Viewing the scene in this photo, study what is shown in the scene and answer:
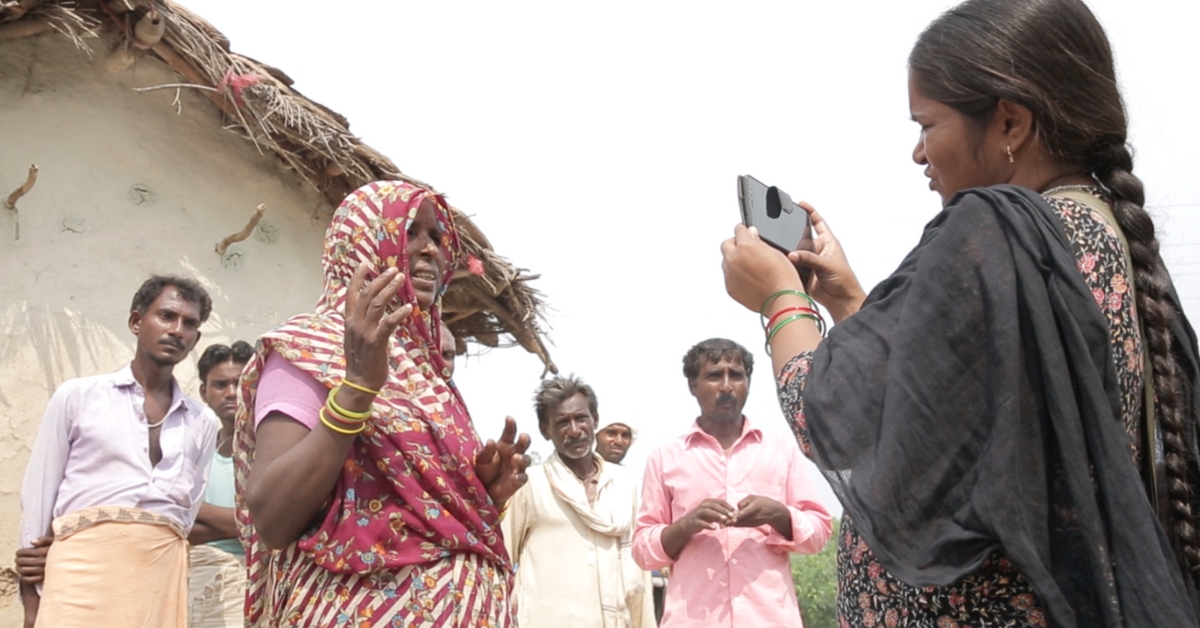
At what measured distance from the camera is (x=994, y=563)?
1503 mm

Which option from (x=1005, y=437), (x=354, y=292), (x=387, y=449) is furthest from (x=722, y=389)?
(x=1005, y=437)

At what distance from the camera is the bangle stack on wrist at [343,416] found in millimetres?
2338

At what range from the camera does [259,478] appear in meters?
2.43

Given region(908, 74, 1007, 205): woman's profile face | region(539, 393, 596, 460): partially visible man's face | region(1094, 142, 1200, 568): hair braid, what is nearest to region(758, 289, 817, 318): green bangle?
region(908, 74, 1007, 205): woman's profile face

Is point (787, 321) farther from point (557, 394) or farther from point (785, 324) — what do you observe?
point (557, 394)

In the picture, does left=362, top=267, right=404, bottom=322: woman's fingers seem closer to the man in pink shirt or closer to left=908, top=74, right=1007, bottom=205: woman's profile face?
left=908, top=74, right=1007, bottom=205: woman's profile face

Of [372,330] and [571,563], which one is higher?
[372,330]

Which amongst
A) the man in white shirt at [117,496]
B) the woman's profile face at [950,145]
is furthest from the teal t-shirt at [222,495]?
the woman's profile face at [950,145]

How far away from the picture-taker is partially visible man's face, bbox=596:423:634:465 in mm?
8203

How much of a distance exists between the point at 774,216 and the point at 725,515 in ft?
9.23

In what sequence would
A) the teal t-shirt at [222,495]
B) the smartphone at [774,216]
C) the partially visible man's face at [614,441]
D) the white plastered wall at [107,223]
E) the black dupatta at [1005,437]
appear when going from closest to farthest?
the black dupatta at [1005,437], the smartphone at [774,216], the teal t-shirt at [222,495], the white plastered wall at [107,223], the partially visible man's face at [614,441]

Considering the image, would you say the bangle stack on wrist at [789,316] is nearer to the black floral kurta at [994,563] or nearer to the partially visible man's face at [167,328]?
the black floral kurta at [994,563]

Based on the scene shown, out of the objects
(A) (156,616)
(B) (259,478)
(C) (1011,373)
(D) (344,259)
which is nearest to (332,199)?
(A) (156,616)

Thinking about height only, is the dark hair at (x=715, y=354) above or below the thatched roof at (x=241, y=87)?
below
